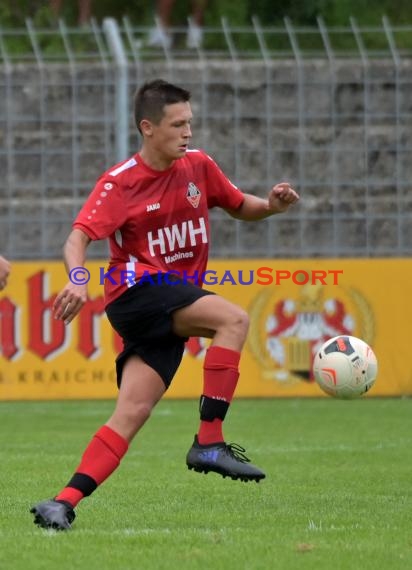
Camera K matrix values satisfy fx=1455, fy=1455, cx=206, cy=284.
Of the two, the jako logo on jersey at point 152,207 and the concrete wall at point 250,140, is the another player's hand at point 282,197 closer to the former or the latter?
the jako logo on jersey at point 152,207

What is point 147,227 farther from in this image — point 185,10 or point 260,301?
point 185,10

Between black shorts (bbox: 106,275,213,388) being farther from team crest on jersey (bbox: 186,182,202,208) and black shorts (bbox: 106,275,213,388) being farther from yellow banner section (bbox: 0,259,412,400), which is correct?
yellow banner section (bbox: 0,259,412,400)

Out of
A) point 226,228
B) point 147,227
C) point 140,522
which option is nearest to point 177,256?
point 147,227

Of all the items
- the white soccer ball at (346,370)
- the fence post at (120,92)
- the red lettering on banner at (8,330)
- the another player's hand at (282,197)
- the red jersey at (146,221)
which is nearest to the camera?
the red jersey at (146,221)

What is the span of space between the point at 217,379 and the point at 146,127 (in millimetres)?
1259

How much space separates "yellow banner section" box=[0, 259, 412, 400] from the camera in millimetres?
16656

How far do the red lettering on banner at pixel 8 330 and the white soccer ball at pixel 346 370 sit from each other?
9.30 metres

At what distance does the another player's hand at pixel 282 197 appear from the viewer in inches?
281

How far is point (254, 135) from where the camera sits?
1895 cm

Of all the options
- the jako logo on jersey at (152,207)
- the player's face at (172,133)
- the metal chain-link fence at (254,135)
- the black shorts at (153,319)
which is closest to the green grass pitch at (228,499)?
the black shorts at (153,319)

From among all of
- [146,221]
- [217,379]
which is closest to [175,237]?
[146,221]

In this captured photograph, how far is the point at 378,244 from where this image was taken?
1834 cm

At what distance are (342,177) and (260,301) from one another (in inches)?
102

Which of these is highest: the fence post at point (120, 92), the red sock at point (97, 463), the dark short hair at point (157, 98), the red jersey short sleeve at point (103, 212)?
the fence post at point (120, 92)
